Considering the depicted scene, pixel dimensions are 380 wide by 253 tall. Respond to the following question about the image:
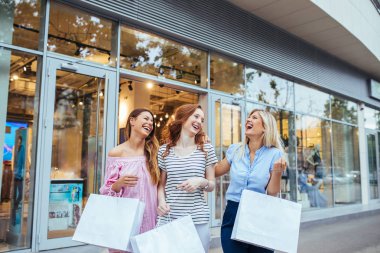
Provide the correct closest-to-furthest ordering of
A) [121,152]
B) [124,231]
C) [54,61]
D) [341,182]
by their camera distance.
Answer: [124,231] → [121,152] → [54,61] → [341,182]

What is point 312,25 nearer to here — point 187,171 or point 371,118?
point 371,118

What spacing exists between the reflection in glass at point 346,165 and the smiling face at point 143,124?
9976 millimetres

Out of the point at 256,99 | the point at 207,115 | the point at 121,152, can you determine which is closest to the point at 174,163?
the point at 121,152

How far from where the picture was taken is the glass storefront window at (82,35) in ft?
17.8

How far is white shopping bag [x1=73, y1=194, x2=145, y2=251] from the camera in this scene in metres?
2.09

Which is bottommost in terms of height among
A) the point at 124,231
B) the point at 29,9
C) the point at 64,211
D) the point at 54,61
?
the point at 64,211

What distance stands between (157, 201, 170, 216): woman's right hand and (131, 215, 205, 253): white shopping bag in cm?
26

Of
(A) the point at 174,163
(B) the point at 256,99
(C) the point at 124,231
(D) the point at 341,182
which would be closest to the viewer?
(C) the point at 124,231

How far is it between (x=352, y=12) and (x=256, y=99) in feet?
11.7

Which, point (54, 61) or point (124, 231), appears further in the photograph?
point (54, 61)

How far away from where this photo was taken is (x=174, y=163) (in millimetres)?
2424

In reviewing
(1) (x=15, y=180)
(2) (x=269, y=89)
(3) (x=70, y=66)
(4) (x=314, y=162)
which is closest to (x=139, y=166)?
(3) (x=70, y=66)

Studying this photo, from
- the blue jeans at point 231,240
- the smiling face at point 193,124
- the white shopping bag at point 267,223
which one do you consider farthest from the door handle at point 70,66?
the white shopping bag at point 267,223

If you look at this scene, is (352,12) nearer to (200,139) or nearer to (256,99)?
(256,99)
